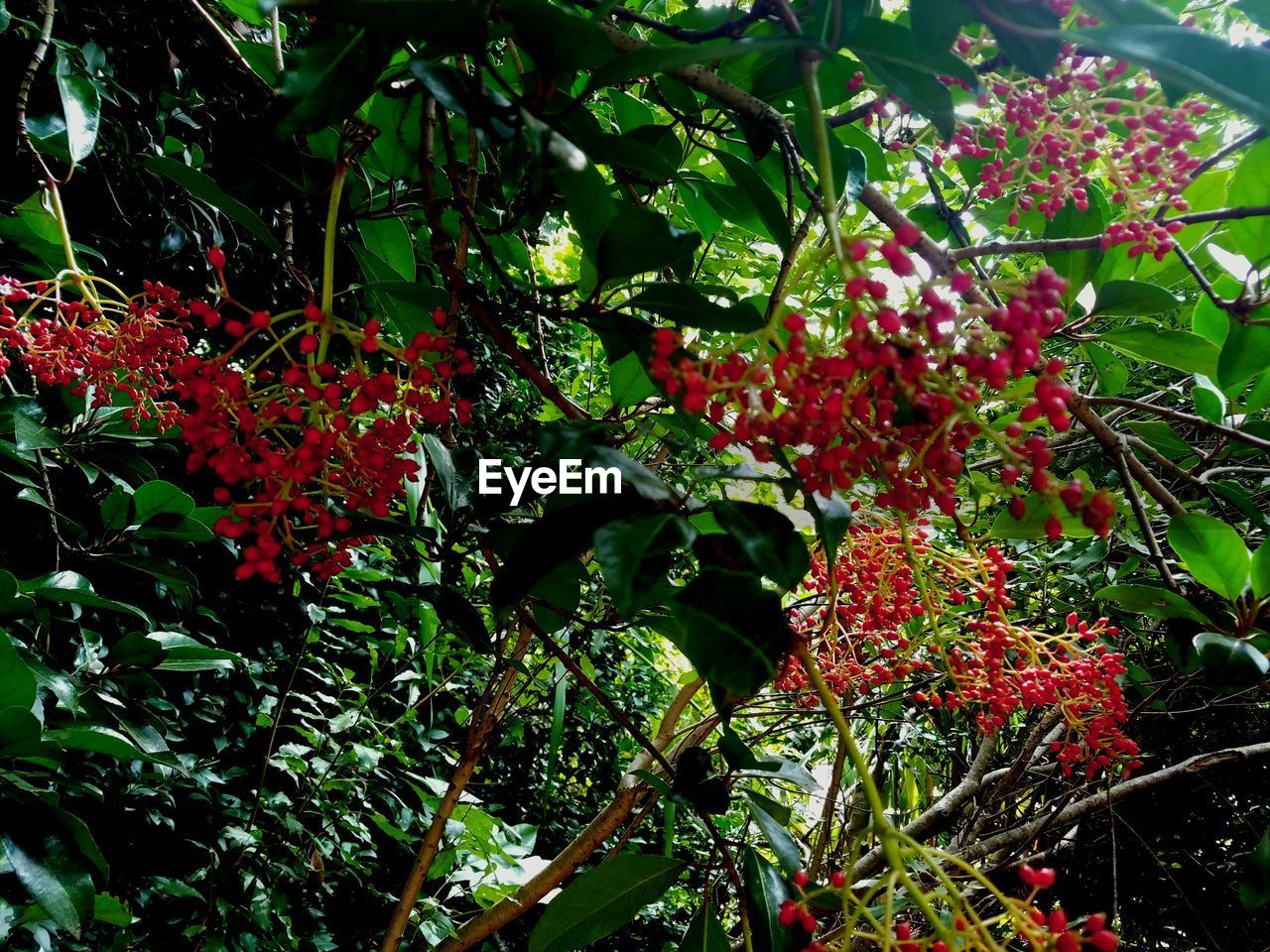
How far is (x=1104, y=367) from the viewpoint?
113cm

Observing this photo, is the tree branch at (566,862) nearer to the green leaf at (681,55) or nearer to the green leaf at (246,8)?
the green leaf at (681,55)

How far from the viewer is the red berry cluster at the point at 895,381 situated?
48 cm

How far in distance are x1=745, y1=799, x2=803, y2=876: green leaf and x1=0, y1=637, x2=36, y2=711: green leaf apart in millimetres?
746

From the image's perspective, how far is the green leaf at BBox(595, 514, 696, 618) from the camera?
48 centimetres

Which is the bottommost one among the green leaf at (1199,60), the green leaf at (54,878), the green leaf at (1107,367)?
→ the green leaf at (54,878)

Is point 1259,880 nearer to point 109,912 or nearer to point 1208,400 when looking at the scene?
point 1208,400

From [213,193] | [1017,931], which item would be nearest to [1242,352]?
[1017,931]

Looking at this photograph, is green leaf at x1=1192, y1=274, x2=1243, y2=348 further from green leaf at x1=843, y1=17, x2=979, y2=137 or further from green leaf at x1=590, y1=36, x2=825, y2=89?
green leaf at x1=590, y1=36, x2=825, y2=89

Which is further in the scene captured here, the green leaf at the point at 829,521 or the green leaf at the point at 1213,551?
the green leaf at the point at 1213,551

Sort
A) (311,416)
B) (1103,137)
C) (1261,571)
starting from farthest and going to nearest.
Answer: (1261,571), (1103,137), (311,416)

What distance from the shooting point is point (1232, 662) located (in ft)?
2.62

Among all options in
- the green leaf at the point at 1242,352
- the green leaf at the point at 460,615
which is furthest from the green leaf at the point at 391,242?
the green leaf at the point at 1242,352

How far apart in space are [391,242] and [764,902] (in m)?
0.88

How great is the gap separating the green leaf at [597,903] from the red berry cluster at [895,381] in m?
0.48
